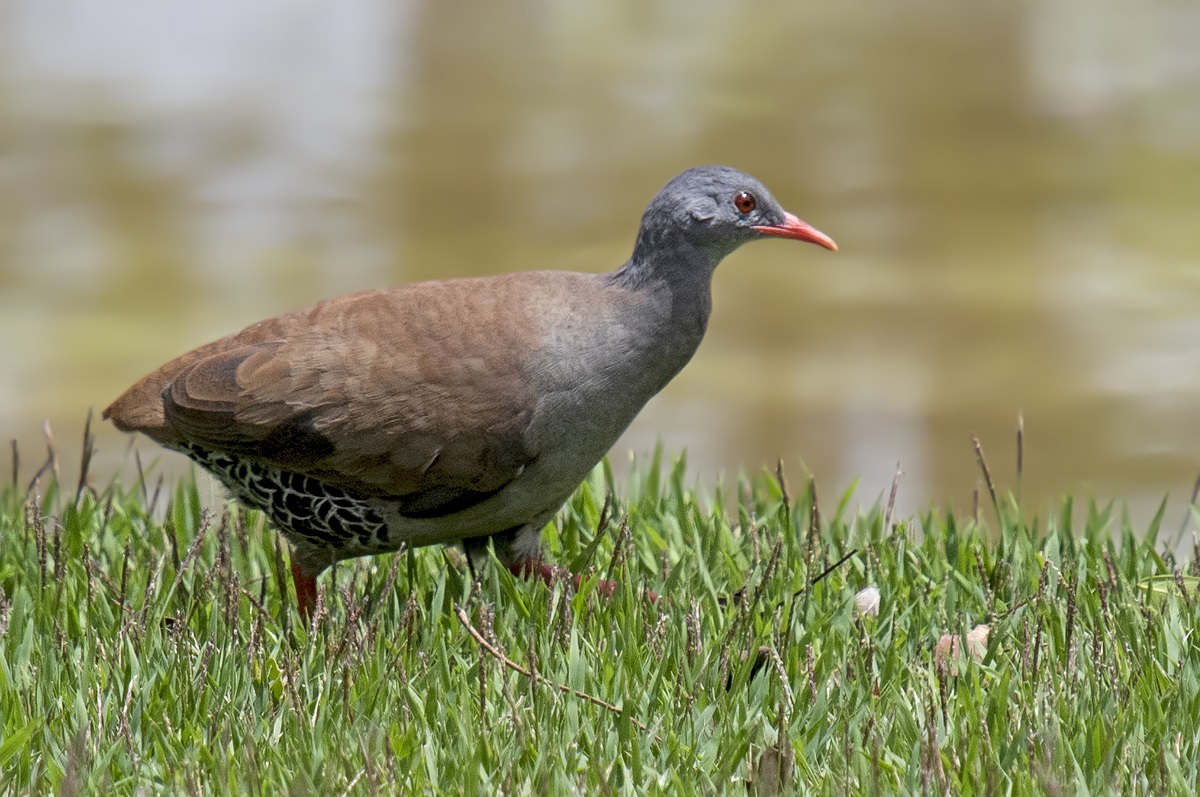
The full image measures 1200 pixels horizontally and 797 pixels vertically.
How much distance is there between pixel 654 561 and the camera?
4.16 meters

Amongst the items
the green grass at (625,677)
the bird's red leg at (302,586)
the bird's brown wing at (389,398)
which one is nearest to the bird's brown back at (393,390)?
the bird's brown wing at (389,398)

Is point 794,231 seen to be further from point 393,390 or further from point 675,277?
point 393,390

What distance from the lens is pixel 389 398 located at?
3.83 meters

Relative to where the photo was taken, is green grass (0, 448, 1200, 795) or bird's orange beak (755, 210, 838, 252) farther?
bird's orange beak (755, 210, 838, 252)

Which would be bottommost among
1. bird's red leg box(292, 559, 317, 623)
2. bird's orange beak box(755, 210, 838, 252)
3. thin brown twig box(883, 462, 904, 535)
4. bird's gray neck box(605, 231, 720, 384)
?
bird's red leg box(292, 559, 317, 623)

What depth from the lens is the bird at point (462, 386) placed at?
3.80 meters

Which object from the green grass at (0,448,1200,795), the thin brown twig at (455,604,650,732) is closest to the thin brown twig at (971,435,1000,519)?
the green grass at (0,448,1200,795)

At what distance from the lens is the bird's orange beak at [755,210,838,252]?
13.0 ft

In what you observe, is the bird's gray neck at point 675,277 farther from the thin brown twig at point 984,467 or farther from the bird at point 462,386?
the thin brown twig at point 984,467

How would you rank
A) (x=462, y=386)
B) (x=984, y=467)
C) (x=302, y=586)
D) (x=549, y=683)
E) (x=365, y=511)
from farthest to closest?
(x=302, y=586)
(x=984, y=467)
(x=365, y=511)
(x=462, y=386)
(x=549, y=683)

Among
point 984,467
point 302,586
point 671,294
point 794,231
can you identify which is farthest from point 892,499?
point 302,586

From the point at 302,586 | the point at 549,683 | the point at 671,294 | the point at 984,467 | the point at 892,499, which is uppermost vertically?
the point at 671,294

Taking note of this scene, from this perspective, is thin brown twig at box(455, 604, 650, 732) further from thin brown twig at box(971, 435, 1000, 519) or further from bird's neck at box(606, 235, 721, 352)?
thin brown twig at box(971, 435, 1000, 519)

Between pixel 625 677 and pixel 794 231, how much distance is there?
1.32 meters
